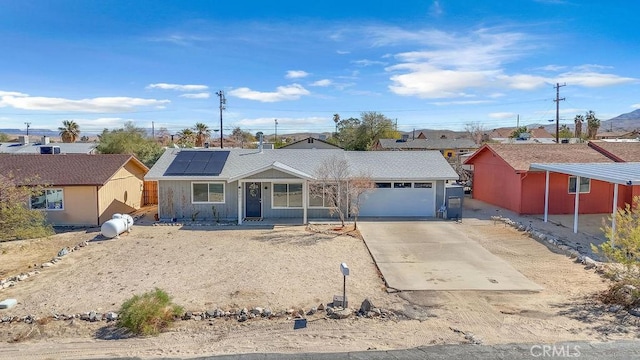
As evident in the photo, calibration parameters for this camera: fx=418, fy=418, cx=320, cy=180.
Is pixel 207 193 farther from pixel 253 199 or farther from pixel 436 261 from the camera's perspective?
pixel 436 261

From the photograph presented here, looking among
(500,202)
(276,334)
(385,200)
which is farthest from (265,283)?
(500,202)

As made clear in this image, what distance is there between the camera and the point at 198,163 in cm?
2075

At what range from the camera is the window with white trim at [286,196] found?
19827mm

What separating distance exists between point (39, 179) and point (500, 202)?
75.8 ft

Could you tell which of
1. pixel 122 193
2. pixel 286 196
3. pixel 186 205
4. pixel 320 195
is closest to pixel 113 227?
pixel 186 205

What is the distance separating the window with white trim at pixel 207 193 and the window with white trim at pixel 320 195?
4.29 metres

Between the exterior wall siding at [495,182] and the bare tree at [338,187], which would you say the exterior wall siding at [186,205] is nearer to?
the bare tree at [338,187]

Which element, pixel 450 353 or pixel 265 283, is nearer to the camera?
pixel 450 353

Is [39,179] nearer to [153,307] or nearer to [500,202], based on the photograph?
[153,307]

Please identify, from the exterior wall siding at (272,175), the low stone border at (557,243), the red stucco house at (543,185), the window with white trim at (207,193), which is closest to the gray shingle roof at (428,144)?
the red stucco house at (543,185)

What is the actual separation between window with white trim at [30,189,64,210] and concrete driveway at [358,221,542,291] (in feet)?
44.8

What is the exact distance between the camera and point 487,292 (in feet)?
34.4

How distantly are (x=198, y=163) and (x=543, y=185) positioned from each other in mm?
17469

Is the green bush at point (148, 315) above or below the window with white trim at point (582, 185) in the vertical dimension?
below
